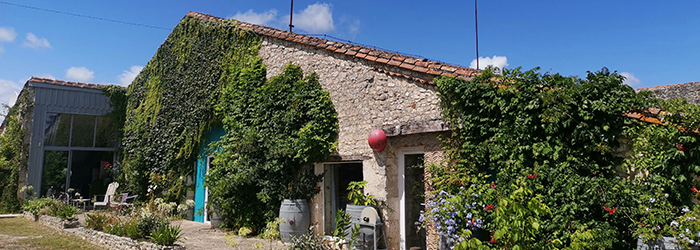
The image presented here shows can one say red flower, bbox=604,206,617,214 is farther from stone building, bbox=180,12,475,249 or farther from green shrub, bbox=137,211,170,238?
green shrub, bbox=137,211,170,238

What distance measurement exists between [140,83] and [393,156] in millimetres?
10516

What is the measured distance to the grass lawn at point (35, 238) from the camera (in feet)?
24.7

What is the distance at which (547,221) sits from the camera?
4.75 metres

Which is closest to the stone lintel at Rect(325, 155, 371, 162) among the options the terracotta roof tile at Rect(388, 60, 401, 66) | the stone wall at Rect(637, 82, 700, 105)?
the terracotta roof tile at Rect(388, 60, 401, 66)

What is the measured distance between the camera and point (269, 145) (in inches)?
324

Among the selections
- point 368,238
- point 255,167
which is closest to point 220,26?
point 255,167

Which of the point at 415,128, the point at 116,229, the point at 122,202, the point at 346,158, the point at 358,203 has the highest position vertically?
the point at 415,128

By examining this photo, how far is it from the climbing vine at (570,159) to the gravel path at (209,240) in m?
3.23

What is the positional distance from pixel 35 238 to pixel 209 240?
132 inches

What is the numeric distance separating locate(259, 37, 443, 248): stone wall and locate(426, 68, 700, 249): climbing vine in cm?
60

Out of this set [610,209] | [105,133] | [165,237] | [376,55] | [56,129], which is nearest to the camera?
[610,209]

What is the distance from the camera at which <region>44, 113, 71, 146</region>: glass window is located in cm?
1315

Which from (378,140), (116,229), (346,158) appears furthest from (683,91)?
(116,229)

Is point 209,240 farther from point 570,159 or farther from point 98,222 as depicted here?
point 570,159
